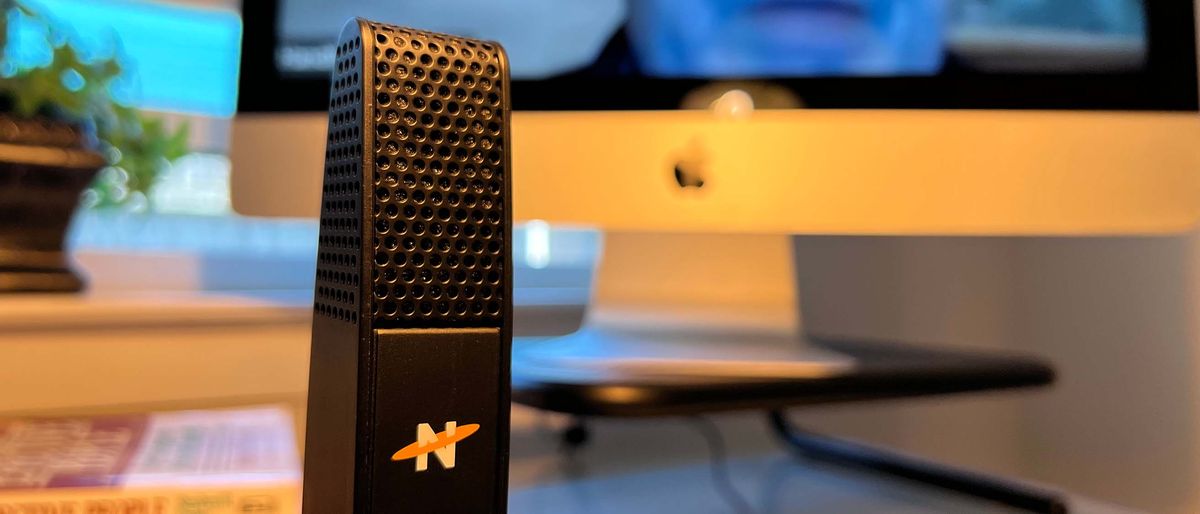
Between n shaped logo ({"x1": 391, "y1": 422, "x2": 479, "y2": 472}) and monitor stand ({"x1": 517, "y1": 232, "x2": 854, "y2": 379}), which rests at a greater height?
monitor stand ({"x1": 517, "y1": 232, "x2": 854, "y2": 379})

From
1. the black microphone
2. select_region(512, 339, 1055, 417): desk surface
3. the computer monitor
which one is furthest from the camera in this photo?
the computer monitor

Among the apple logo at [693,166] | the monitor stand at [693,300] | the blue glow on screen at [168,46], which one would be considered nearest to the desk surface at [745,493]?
the monitor stand at [693,300]

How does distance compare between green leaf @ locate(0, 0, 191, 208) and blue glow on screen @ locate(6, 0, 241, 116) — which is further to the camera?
blue glow on screen @ locate(6, 0, 241, 116)

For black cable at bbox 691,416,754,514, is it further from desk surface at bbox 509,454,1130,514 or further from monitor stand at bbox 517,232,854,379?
monitor stand at bbox 517,232,854,379

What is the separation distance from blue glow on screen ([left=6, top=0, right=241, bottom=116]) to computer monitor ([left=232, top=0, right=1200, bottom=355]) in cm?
33

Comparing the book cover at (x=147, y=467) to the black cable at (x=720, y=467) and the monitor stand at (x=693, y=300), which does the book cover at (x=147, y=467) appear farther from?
the black cable at (x=720, y=467)

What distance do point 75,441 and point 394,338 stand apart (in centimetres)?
26

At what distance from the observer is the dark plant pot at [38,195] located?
62cm

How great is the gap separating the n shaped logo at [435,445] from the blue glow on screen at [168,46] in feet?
2.26

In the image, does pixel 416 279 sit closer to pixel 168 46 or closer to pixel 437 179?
pixel 437 179

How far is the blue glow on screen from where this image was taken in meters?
0.87

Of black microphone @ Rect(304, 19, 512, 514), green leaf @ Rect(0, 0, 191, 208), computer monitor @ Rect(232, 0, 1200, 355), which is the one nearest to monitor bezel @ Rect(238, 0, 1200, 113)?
computer monitor @ Rect(232, 0, 1200, 355)

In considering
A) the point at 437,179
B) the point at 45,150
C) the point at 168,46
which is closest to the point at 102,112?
the point at 45,150

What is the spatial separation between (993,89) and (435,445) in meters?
0.48
